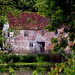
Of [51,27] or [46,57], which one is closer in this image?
[51,27]

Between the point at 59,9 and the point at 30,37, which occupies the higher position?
the point at 59,9

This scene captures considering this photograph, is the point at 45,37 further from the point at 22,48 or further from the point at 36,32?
the point at 22,48

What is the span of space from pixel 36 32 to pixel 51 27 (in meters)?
22.6

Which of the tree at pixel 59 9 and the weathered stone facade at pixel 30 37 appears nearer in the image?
the tree at pixel 59 9

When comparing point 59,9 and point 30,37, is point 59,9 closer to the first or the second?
point 59,9

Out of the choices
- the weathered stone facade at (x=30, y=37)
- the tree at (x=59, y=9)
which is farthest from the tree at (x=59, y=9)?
the weathered stone facade at (x=30, y=37)

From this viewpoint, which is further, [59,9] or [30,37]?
[30,37]

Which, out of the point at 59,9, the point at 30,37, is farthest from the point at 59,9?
the point at 30,37

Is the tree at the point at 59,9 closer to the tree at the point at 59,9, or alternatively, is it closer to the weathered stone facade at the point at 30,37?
the tree at the point at 59,9

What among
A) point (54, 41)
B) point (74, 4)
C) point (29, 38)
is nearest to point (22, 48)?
point (29, 38)

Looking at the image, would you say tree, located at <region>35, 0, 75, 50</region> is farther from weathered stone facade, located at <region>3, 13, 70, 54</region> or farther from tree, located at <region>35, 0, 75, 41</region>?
weathered stone facade, located at <region>3, 13, 70, 54</region>

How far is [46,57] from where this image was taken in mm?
21375

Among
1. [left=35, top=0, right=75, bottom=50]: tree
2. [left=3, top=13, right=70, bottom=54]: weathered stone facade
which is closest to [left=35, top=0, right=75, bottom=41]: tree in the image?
[left=35, top=0, right=75, bottom=50]: tree

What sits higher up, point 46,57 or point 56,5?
point 56,5
